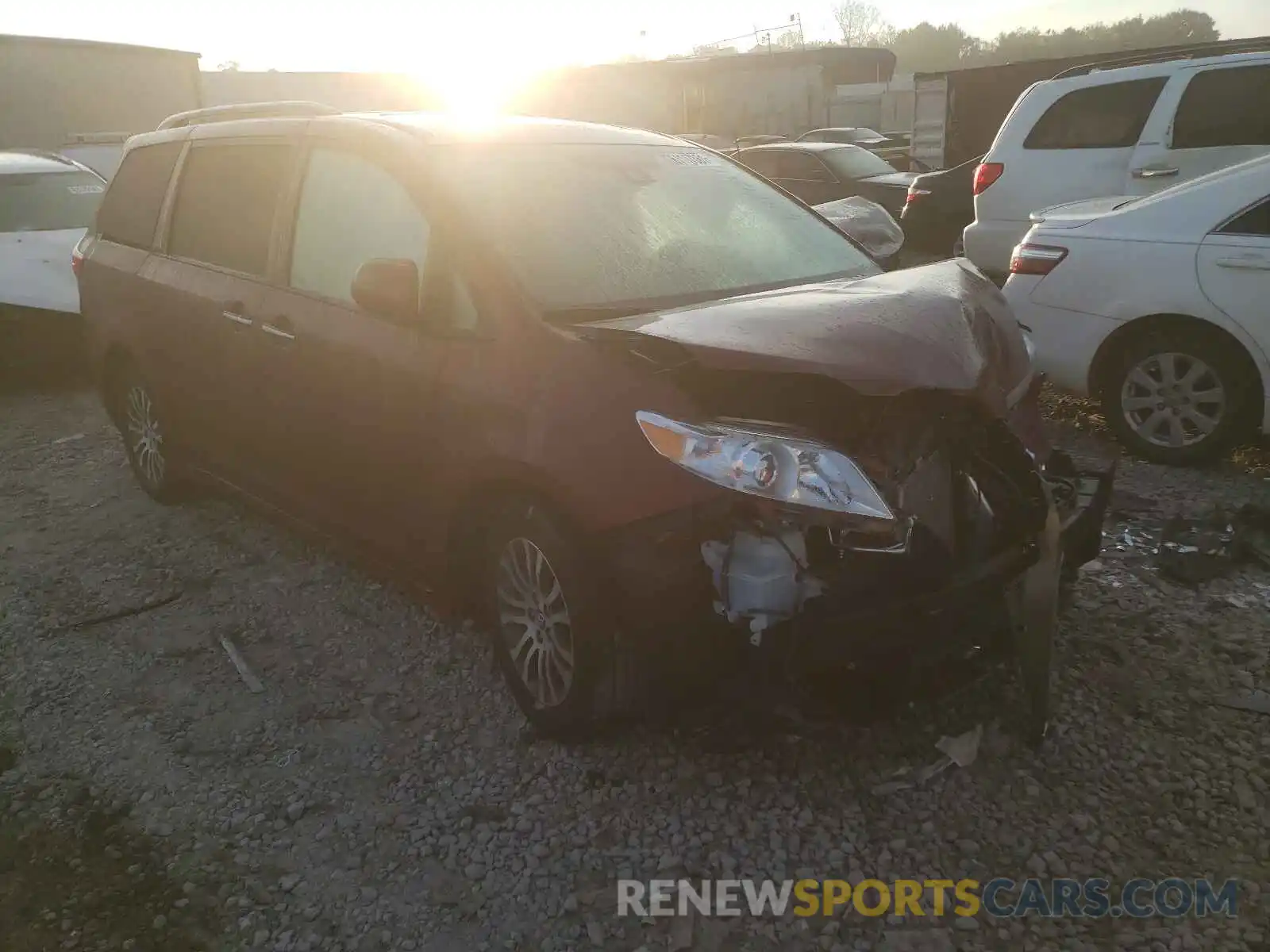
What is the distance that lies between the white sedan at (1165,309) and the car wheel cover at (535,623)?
11.8 ft

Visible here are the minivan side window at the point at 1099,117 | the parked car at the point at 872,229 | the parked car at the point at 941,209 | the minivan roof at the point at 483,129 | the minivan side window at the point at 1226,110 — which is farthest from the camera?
the parked car at the point at 941,209

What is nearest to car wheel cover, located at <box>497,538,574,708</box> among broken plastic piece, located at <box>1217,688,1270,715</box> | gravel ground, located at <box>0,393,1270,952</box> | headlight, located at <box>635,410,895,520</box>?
gravel ground, located at <box>0,393,1270,952</box>

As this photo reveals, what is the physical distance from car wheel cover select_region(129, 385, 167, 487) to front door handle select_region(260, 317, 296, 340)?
1.48 meters

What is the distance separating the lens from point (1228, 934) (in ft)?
7.17

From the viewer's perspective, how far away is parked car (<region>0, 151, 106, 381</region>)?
7.14 m

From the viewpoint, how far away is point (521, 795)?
280cm

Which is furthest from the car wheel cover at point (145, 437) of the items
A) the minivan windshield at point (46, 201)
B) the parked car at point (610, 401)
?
the minivan windshield at point (46, 201)

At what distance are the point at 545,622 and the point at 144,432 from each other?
3.26 metres

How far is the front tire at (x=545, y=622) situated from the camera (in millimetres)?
2631

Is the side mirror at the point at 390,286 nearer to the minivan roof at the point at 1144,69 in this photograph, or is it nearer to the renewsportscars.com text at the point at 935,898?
the renewsportscars.com text at the point at 935,898

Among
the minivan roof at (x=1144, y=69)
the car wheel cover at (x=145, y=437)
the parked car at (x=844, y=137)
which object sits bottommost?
the car wheel cover at (x=145, y=437)

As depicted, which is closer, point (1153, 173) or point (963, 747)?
point (963, 747)

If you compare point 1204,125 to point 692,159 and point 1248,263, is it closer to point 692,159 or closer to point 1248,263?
point 1248,263

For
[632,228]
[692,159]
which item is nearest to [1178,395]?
[692,159]
